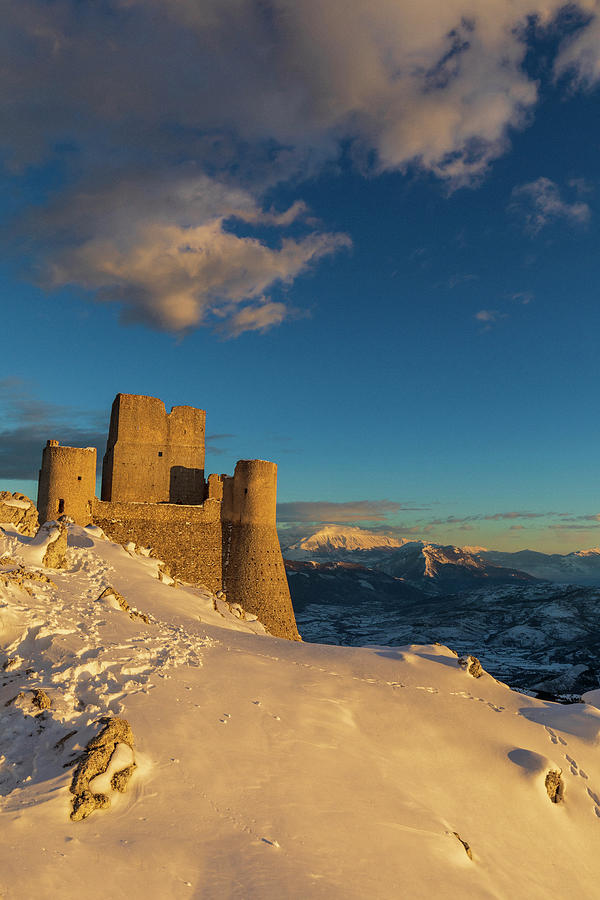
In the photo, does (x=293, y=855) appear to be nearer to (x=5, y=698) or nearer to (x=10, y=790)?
(x=10, y=790)

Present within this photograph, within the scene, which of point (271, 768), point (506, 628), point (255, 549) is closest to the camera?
point (271, 768)

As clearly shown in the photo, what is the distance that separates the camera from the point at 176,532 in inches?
1099

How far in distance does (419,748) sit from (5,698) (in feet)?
24.9

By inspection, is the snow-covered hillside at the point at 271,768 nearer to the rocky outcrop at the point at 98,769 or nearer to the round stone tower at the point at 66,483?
the rocky outcrop at the point at 98,769

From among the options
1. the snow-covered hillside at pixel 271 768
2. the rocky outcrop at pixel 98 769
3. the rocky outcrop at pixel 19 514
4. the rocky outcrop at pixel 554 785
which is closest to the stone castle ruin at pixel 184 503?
the rocky outcrop at pixel 19 514

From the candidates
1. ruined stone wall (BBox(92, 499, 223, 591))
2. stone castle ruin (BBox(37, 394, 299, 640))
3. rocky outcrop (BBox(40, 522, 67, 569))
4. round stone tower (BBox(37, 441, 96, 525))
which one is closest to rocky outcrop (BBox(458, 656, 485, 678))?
rocky outcrop (BBox(40, 522, 67, 569))

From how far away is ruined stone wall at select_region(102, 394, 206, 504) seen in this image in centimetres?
2941

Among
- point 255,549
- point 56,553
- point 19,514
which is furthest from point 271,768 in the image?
point 255,549

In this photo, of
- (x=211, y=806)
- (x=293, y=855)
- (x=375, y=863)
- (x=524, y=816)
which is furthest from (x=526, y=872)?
(x=211, y=806)

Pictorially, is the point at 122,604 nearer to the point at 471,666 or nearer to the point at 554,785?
the point at 471,666

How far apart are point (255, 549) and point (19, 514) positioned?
14271 millimetres

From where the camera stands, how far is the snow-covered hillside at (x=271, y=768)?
6.38 metres

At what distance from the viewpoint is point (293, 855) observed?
6773 mm

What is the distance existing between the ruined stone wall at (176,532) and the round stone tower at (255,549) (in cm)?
127
